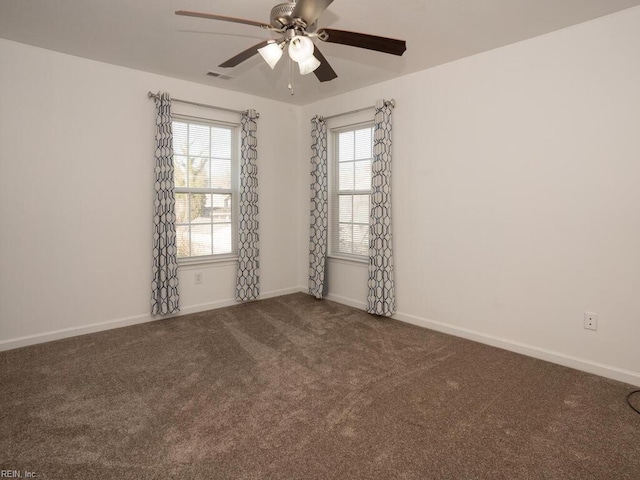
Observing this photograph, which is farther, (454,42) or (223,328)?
(223,328)

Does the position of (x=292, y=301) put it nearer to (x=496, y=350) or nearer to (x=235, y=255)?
(x=235, y=255)

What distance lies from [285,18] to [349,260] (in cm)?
309

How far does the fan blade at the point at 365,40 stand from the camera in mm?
1900

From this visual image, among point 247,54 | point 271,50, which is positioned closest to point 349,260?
point 247,54

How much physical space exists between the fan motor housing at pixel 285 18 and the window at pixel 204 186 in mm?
2583

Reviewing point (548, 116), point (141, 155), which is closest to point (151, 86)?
point (141, 155)

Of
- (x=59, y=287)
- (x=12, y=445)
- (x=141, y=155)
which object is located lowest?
(x=12, y=445)

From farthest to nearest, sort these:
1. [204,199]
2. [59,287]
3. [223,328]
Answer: [204,199]
[223,328]
[59,287]

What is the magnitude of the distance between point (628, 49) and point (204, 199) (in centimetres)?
402

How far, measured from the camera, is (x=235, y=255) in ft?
15.1

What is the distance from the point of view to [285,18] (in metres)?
1.80

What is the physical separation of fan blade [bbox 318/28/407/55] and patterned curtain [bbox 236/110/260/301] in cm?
262

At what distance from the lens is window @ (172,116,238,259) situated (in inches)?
163

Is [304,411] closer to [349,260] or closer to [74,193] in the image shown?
[349,260]
